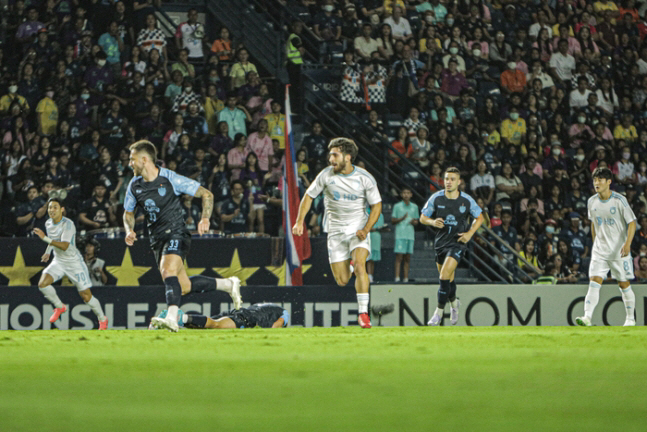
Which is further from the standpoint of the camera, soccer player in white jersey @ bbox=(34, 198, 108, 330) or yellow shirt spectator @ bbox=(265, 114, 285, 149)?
yellow shirt spectator @ bbox=(265, 114, 285, 149)

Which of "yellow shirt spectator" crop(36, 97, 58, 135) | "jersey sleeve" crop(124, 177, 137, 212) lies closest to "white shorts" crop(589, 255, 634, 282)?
"jersey sleeve" crop(124, 177, 137, 212)

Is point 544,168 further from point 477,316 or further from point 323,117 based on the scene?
point 477,316

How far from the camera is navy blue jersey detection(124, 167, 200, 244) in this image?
10227 mm

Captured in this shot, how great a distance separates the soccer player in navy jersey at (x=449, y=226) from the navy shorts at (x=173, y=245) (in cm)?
455

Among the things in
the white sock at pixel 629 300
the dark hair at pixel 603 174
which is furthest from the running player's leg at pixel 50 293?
the white sock at pixel 629 300

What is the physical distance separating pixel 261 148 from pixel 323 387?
14514 millimetres

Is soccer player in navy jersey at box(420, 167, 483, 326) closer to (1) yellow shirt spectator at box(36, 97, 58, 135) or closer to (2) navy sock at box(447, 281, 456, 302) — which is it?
(2) navy sock at box(447, 281, 456, 302)

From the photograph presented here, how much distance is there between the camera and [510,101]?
74.3 ft

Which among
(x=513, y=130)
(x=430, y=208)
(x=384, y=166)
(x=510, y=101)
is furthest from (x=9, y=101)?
(x=510, y=101)

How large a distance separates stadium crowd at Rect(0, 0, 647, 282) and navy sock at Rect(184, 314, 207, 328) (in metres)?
6.05

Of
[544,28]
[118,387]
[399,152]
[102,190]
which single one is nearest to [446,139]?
[399,152]

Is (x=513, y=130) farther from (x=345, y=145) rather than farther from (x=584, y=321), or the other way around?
(x=345, y=145)

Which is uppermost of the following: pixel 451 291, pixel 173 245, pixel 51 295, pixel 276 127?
pixel 276 127

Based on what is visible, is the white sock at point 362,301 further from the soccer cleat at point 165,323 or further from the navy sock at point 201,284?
the soccer cleat at point 165,323
